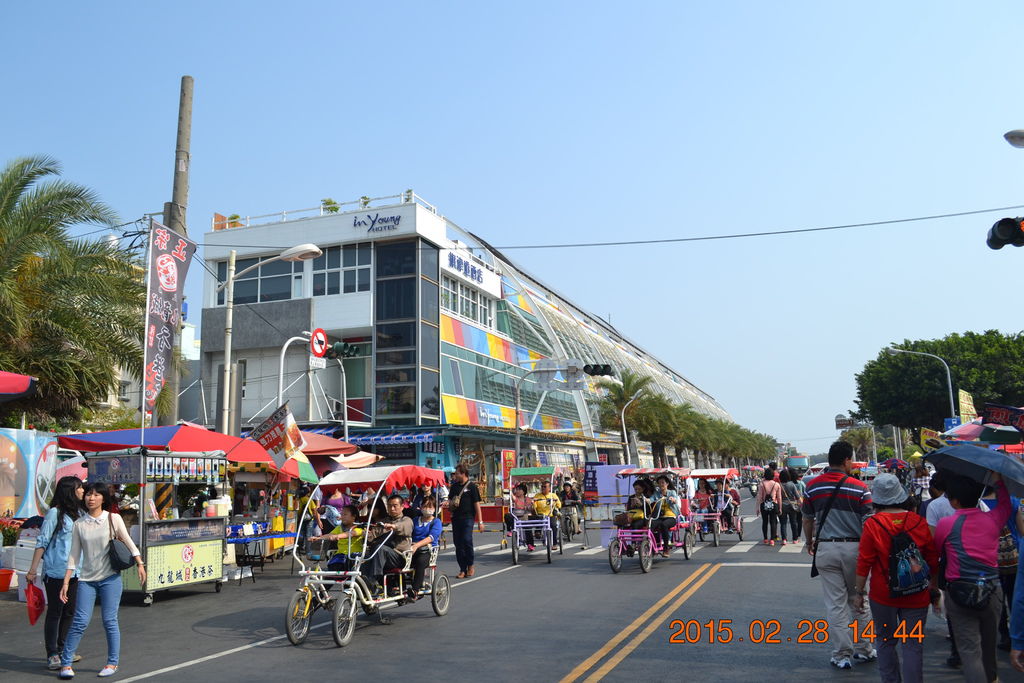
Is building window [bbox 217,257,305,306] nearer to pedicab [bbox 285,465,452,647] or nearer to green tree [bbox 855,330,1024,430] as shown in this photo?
pedicab [bbox 285,465,452,647]

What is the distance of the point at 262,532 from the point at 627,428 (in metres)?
40.0

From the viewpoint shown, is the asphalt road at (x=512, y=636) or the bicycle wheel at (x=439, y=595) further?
the bicycle wheel at (x=439, y=595)

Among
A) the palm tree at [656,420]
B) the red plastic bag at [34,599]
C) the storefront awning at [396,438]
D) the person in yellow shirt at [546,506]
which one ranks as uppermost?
the palm tree at [656,420]

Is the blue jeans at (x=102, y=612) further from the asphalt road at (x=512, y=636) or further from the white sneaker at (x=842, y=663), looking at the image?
the white sneaker at (x=842, y=663)

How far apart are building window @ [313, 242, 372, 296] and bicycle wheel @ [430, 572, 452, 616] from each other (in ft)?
105

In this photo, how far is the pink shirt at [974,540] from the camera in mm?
5203

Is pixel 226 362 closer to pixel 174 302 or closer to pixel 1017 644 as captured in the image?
pixel 174 302

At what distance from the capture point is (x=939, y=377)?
58125mm

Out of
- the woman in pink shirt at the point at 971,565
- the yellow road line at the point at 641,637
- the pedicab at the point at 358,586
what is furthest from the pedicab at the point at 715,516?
the woman in pink shirt at the point at 971,565

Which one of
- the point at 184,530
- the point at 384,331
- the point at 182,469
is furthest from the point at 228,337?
the point at 384,331

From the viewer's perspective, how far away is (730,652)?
807 centimetres

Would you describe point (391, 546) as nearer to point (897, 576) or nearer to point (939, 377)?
point (897, 576)

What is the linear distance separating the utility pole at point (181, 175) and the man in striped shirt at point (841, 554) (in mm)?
12136

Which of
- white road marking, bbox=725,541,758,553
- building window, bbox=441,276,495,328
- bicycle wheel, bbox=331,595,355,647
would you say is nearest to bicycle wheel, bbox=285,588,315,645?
bicycle wheel, bbox=331,595,355,647
